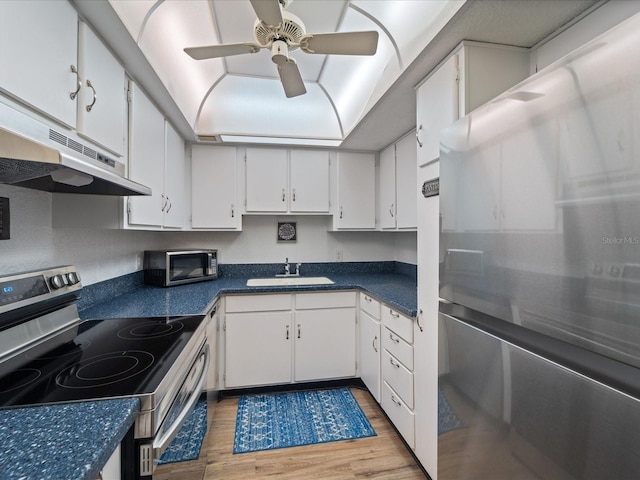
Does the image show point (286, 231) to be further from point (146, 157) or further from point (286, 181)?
point (146, 157)

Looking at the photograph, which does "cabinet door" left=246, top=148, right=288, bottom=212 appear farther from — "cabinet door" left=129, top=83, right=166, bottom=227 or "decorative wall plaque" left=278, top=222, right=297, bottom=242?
"cabinet door" left=129, top=83, right=166, bottom=227

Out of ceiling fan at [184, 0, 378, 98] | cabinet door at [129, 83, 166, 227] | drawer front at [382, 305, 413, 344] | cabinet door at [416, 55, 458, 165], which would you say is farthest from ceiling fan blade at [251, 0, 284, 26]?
drawer front at [382, 305, 413, 344]

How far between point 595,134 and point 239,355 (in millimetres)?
2477

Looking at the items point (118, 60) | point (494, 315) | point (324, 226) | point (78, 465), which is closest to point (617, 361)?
point (494, 315)

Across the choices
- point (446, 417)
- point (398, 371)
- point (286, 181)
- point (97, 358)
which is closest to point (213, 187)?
point (286, 181)

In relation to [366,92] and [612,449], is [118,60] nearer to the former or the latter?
[366,92]

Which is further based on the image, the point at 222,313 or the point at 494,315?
the point at 222,313

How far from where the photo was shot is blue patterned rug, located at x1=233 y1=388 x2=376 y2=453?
190 cm

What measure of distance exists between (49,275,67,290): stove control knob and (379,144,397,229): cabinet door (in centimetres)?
226

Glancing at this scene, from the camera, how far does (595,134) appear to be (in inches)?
23.7

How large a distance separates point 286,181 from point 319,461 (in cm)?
222

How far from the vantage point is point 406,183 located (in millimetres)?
2377

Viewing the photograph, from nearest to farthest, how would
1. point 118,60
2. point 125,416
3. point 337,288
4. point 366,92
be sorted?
point 125,416 → point 118,60 → point 366,92 → point 337,288

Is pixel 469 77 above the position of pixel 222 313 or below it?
above
